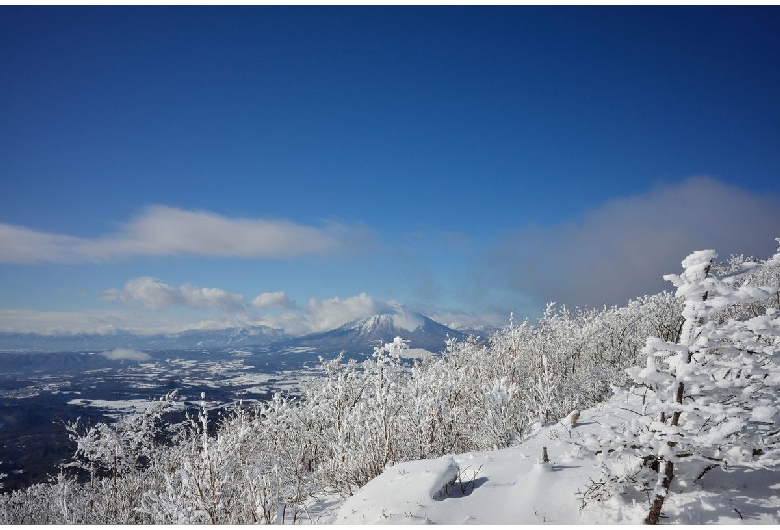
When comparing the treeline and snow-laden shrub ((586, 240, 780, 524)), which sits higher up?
snow-laden shrub ((586, 240, 780, 524))

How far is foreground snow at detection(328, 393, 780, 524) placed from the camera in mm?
6605

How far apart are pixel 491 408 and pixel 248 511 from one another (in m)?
11.5

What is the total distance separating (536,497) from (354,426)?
25.1 feet

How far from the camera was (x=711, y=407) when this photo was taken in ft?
18.8

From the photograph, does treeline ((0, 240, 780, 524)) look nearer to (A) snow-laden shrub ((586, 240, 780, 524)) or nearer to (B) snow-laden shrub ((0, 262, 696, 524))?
(B) snow-laden shrub ((0, 262, 696, 524))

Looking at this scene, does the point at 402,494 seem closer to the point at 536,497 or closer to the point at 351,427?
the point at 536,497

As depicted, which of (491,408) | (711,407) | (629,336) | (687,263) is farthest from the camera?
(629,336)

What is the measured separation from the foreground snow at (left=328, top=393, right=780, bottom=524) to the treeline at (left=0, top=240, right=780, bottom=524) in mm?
1916

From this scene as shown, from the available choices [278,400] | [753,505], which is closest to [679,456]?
[753,505]

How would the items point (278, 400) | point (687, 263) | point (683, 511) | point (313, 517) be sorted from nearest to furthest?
point (687, 263)
point (683, 511)
point (313, 517)
point (278, 400)

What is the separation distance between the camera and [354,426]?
46.0 feet

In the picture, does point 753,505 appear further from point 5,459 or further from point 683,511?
point 5,459

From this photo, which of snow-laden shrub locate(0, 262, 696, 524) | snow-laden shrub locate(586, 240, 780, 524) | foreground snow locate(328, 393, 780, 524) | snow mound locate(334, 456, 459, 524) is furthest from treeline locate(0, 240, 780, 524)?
foreground snow locate(328, 393, 780, 524)

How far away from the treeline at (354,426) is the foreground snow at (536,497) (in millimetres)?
1916
